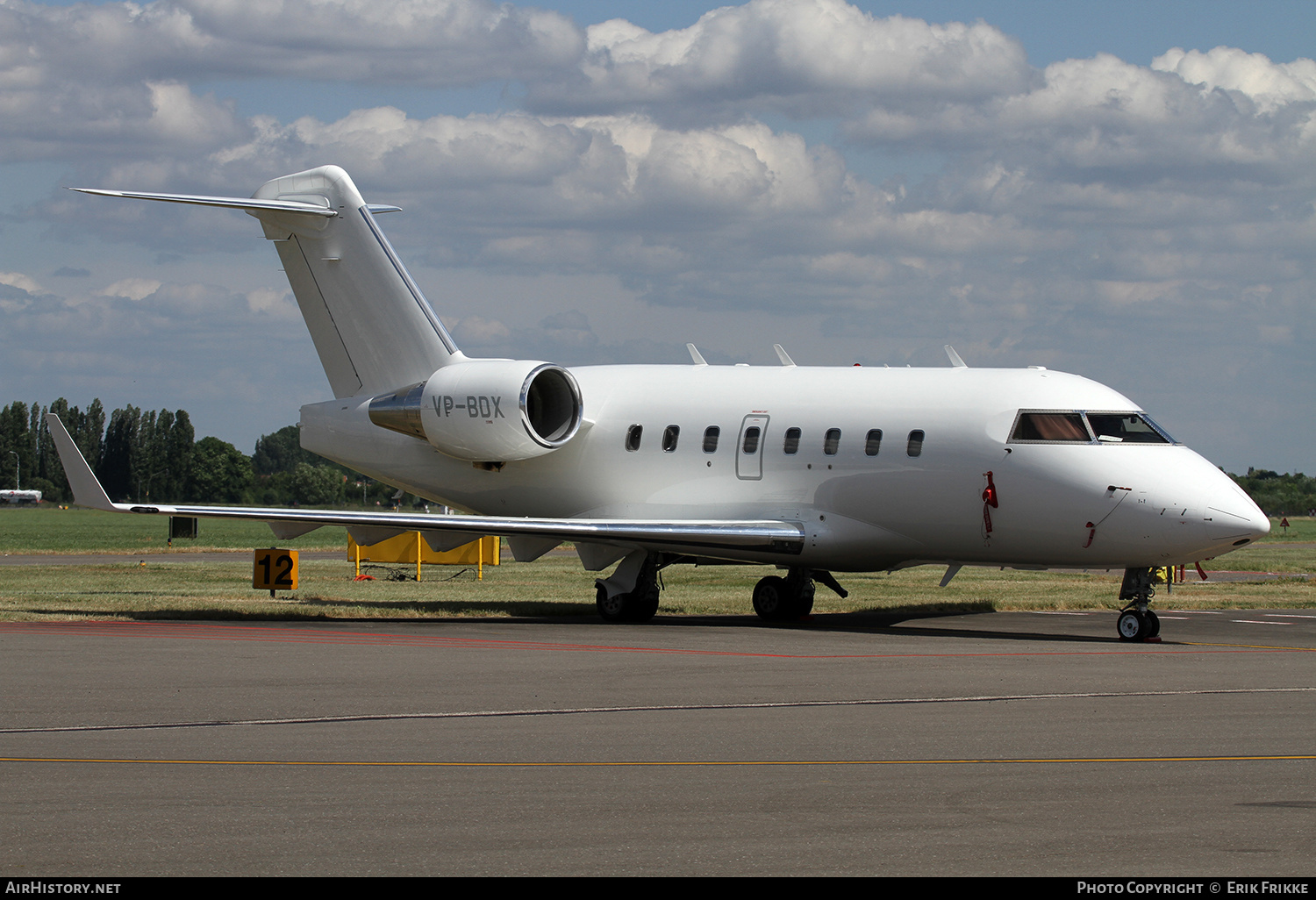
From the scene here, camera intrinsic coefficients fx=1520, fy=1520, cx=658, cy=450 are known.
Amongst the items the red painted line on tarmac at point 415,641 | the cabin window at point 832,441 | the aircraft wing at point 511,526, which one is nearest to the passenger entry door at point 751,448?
the aircraft wing at point 511,526

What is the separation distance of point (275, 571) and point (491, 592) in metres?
5.16

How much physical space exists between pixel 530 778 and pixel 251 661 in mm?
7911

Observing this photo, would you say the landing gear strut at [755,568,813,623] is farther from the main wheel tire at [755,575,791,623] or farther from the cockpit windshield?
the cockpit windshield

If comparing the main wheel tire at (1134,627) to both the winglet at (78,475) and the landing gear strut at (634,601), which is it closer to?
the landing gear strut at (634,601)

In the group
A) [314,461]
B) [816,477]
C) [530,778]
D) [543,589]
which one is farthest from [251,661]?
[314,461]

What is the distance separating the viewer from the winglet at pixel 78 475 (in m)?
22.2

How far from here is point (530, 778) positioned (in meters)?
9.28

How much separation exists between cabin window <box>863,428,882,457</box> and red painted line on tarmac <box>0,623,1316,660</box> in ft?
16.0

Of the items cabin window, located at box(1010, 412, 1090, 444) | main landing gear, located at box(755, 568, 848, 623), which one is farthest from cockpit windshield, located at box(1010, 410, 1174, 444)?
main landing gear, located at box(755, 568, 848, 623)

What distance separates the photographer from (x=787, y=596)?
25.2 metres

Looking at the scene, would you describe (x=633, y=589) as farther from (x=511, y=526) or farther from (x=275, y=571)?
(x=275, y=571)

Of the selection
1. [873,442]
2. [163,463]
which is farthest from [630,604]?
[163,463]

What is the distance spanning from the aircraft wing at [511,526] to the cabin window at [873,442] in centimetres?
158

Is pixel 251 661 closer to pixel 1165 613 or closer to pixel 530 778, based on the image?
pixel 530 778
